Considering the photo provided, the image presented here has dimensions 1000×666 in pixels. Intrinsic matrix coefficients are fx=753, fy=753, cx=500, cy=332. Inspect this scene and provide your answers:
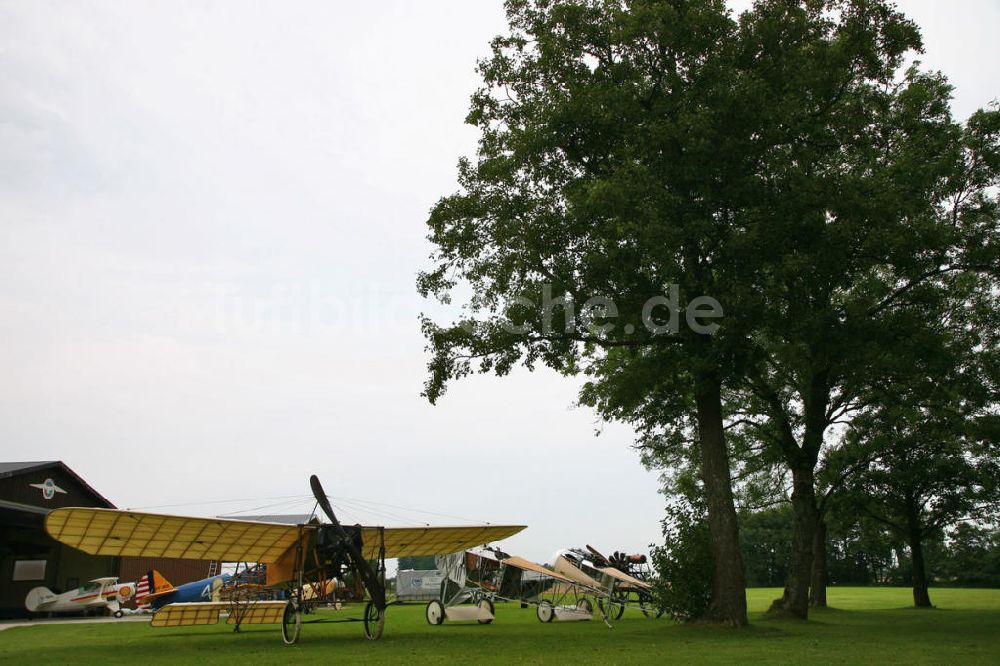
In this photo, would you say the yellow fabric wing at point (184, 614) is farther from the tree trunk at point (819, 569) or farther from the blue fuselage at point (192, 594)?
the tree trunk at point (819, 569)

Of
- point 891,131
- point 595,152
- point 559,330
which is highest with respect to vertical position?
point 891,131

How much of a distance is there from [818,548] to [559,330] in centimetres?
1910

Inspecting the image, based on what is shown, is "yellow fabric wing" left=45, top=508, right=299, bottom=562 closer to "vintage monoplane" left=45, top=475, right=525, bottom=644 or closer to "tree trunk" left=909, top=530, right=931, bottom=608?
"vintage monoplane" left=45, top=475, right=525, bottom=644

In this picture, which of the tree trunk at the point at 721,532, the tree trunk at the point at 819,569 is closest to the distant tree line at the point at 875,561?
the tree trunk at the point at 819,569

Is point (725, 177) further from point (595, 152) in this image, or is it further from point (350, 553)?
point (350, 553)

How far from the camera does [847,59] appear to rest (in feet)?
56.5

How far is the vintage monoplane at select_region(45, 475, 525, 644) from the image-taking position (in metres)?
15.0

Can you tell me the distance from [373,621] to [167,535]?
4763 mm

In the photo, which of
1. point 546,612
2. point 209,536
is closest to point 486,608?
point 546,612

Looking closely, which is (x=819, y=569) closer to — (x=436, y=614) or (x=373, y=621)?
(x=436, y=614)

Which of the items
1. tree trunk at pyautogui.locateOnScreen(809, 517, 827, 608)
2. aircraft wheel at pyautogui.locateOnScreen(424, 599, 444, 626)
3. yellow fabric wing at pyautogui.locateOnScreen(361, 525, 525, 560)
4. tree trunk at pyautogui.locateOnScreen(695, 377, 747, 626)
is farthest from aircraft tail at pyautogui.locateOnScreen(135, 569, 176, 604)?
tree trunk at pyautogui.locateOnScreen(809, 517, 827, 608)

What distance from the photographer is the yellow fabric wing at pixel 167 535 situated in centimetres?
1451

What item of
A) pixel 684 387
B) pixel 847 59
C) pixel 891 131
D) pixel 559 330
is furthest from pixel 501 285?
pixel 891 131

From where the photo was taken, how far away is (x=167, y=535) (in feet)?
52.5
